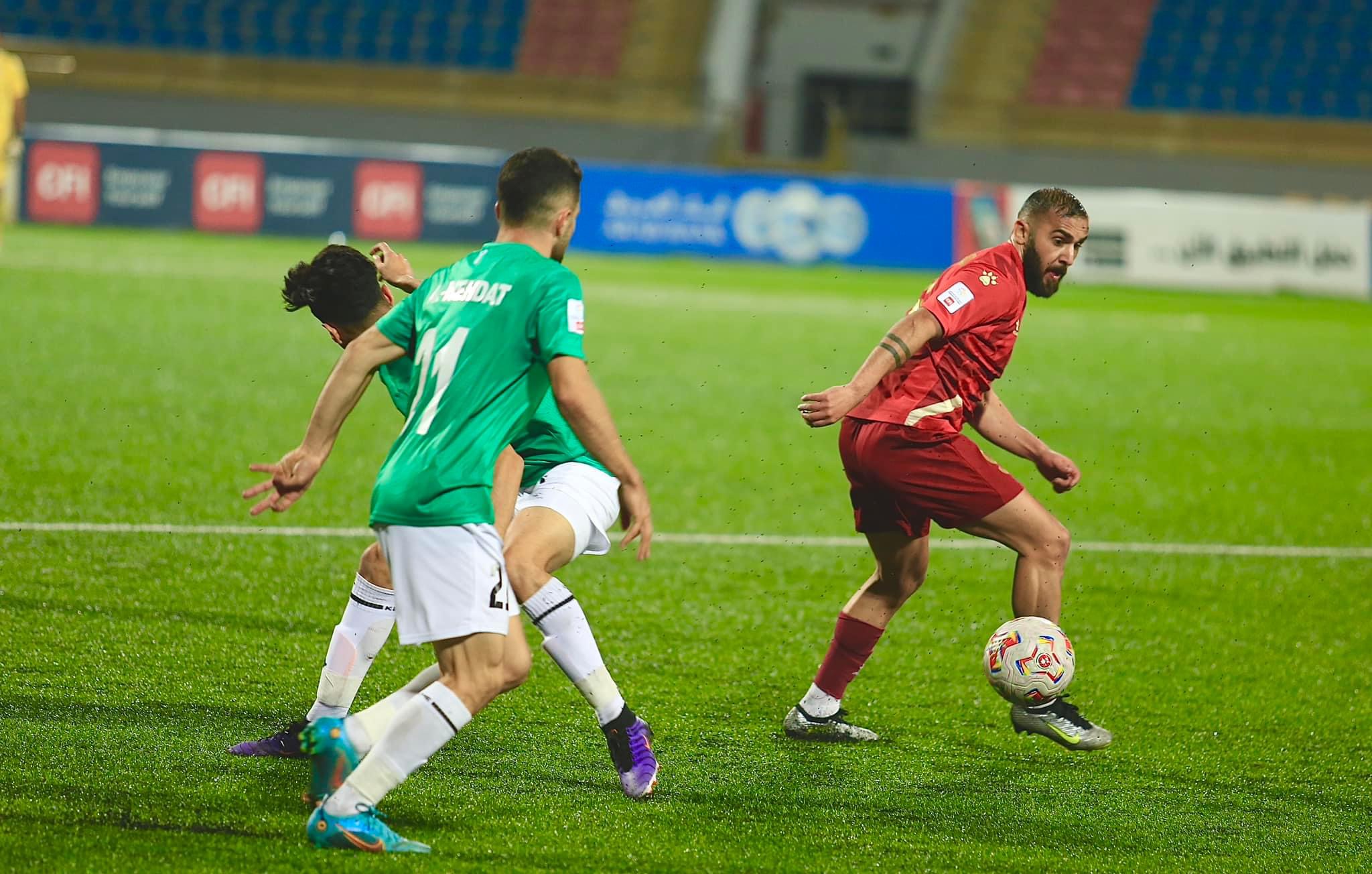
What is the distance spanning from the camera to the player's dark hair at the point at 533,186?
384 centimetres

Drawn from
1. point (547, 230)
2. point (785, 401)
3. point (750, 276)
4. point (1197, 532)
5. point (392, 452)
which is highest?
point (547, 230)

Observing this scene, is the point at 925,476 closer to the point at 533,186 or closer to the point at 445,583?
the point at 533,186

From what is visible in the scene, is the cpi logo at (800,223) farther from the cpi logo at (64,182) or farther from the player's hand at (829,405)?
the player's hand at (829,405)

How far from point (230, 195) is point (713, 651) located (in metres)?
20.1

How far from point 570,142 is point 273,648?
25195 mm

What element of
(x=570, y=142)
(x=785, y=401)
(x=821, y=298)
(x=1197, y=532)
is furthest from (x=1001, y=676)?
(x=570, y=142)

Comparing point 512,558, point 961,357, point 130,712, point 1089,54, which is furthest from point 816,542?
point 1089,54

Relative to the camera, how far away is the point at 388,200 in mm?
24469

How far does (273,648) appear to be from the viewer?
5512mm

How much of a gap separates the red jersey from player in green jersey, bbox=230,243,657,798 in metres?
0.98

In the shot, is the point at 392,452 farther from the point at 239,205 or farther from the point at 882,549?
the point at 239,205

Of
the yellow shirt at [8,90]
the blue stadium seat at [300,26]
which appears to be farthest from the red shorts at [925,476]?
the blue stadium seat at [300,26]

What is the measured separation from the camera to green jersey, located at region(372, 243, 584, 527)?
12.0 ft

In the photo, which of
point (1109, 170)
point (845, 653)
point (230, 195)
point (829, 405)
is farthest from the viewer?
point (1109, 170)
